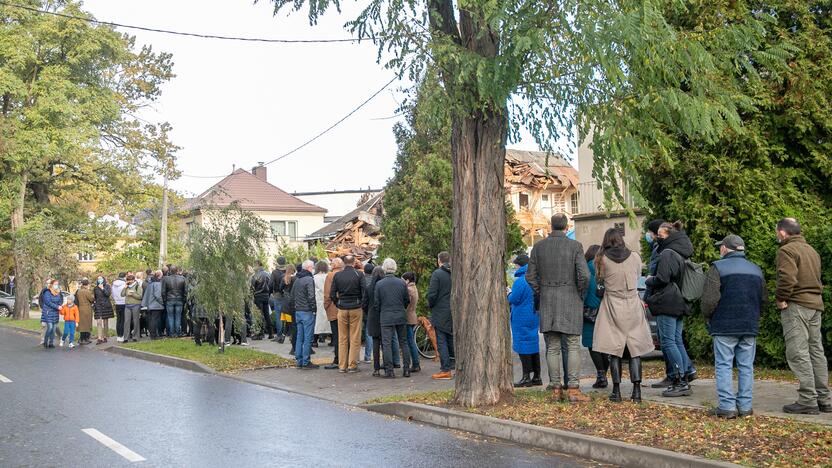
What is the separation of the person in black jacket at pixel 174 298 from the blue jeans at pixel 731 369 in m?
15.9

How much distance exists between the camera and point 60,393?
39.4 ft

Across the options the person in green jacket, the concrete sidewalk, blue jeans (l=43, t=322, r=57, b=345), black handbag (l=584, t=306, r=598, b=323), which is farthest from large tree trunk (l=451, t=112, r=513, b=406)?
blue jeans (l=43, t=322, r=57, b=345)

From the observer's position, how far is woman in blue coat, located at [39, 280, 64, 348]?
69.5 ft

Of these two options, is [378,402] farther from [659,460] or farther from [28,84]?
[28,84]

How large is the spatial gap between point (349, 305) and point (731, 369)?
707 cm

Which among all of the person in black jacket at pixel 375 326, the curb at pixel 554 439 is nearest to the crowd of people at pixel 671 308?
the curb at pixel 554 439

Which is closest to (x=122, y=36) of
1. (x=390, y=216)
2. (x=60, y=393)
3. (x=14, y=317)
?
(x=14, y=317)

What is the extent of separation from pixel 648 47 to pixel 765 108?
16.7 ft

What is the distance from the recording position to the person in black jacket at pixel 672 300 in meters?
9.66

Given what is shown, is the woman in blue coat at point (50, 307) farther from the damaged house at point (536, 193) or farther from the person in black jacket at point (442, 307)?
the damaged house at point (536, 193)

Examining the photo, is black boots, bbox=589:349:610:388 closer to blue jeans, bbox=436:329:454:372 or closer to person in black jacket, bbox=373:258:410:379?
blue jeans, bbox=436:329:454:372

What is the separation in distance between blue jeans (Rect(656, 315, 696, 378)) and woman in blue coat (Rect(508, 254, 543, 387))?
1882 mm

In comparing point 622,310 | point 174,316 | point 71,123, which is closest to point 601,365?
point 622,310

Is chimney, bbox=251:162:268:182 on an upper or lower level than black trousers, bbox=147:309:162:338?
upper
